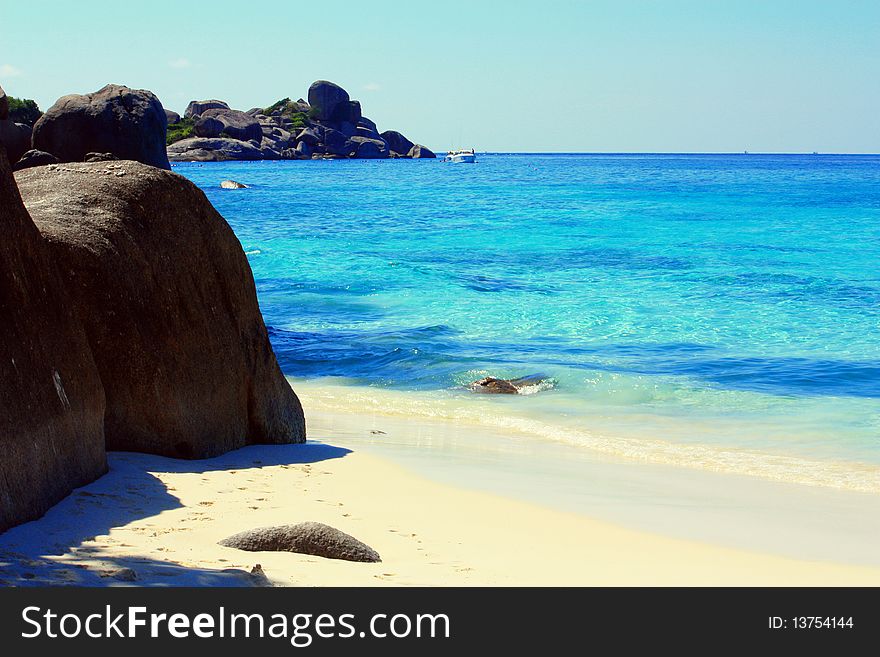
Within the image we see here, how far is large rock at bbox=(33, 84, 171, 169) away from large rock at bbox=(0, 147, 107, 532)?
758 inches

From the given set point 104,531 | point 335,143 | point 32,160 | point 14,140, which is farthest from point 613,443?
point 335,143

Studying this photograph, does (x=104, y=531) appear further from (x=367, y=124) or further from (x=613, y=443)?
(x=367, y=124)

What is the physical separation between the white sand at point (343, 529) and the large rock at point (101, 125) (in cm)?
1841

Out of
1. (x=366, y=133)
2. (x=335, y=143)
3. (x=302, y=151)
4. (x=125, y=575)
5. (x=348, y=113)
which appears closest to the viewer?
(x=125, y=575)

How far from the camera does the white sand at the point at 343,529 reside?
472 cm

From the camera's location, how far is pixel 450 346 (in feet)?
52.3

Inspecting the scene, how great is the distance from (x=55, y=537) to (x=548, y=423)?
6.94 m

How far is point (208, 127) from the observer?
343 feet

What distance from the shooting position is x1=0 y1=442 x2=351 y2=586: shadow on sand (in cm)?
431

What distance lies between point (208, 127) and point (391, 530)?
340 feet

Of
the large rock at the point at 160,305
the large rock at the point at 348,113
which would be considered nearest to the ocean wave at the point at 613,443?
the large rock at the point at 160,305

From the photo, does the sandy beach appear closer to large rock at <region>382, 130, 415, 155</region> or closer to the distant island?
the distant island

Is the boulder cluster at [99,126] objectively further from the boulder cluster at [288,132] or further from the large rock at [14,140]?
the boulder cluster at [288,132]
